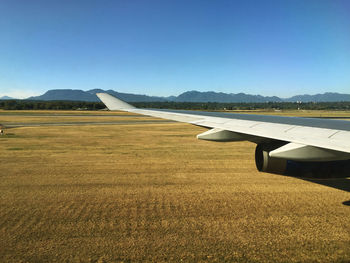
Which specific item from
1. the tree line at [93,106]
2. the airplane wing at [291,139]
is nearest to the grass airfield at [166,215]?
the airplane wing at [291,139]

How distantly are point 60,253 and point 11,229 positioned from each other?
65.7 inches

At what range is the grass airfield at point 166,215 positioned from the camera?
14.4ft

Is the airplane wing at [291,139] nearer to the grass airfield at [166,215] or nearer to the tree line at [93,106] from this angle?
the grass airfield at [166,215]

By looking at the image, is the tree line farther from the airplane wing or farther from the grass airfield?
the airplane wing

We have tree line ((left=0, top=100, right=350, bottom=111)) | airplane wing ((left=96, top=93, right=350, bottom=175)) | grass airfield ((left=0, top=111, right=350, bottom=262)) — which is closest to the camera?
airplane wing ((left=96, top=93, right=350, bottom=175))

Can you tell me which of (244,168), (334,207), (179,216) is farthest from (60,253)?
(244,168)

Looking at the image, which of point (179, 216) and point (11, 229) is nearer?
point (11, 229)

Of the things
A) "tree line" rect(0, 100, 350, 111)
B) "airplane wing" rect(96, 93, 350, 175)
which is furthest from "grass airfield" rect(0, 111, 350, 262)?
"tree line" rect(0, 100, 350, 111)

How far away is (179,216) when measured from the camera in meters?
5.75

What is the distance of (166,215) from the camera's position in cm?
580

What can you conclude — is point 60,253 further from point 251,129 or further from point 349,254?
point 349,254

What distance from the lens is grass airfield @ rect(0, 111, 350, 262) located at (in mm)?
4379

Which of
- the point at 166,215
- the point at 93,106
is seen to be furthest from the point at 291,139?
the point at 93,106

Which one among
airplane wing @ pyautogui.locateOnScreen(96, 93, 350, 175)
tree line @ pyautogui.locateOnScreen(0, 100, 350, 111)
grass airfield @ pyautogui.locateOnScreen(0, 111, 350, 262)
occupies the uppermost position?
tree line @ pyautogui.locateOnScreen(0, 100, 350, 111)
